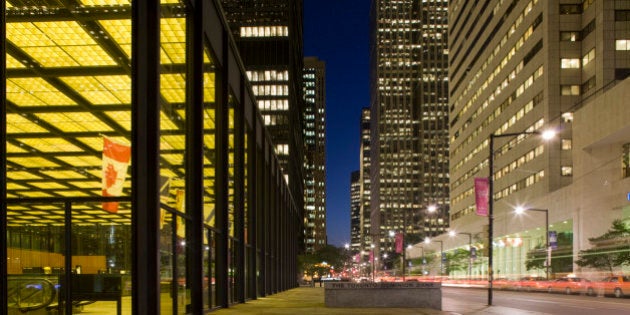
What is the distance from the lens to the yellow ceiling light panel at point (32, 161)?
452 inches

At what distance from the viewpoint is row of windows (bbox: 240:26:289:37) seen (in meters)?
113

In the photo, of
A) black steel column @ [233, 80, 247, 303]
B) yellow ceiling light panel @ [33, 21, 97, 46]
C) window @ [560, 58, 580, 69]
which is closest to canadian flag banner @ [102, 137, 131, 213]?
yellow ceiling light panel @ [33, 21, 97, 46]

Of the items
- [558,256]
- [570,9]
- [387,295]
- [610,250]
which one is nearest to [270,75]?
[570,9]

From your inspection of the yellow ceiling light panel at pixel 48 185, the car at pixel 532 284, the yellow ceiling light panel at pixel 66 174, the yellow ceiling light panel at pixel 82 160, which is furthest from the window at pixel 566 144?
the yellow ceiling light panel at pixel 48 185

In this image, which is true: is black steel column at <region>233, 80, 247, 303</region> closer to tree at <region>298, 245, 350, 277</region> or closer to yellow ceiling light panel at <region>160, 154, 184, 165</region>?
yellow ceiling light panel at <region>160, 154, 184, 165</region>

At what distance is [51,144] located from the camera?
12.6 meters

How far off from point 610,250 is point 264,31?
79.7 metres

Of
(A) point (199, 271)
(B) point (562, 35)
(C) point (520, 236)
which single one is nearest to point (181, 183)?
(A) point (199, 271)

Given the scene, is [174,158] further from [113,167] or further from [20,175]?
[20,175]

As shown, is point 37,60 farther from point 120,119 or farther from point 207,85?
point 207,85

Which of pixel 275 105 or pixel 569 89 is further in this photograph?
pixel 275 105

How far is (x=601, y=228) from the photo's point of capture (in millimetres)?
53781

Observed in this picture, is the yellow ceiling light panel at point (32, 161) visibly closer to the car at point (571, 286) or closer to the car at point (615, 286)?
the car at point (615, 286)

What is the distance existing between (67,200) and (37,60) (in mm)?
2875
